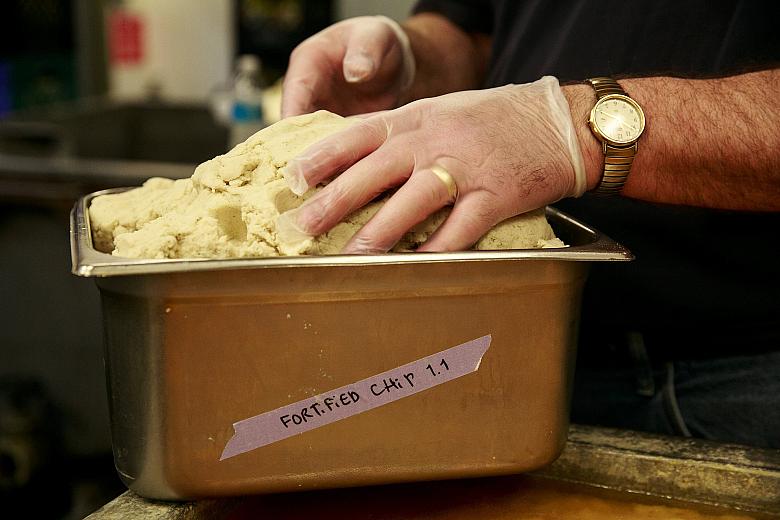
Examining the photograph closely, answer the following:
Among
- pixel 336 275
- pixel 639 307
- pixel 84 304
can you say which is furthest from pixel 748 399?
pixel 84 304

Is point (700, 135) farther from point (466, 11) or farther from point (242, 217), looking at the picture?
point (466, 11)

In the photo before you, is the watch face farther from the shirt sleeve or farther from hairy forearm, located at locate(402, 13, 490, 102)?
the shirt sleeve

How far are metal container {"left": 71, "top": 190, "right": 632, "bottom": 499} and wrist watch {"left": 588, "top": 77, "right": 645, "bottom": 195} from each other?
14cm

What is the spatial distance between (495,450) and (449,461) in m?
0.05

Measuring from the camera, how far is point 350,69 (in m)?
1.23

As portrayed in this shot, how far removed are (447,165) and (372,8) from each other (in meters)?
4.38

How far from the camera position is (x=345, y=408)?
78cm

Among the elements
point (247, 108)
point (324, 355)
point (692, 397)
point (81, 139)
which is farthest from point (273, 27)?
point (324, 355)

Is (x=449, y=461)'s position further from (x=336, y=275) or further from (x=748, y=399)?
(x=748, y=399)

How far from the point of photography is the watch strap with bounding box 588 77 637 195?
905 mm

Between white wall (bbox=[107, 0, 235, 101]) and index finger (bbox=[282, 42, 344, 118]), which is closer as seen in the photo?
index finger (bbox=[282, 42, 344, 118])

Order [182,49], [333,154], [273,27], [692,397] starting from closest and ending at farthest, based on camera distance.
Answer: [333,154] < [692,397] < [273,27] < [182,49]

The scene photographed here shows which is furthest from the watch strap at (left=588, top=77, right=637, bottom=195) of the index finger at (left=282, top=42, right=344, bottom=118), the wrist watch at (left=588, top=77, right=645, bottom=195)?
the index finger at (left=282, top=42, right=344, bottom=118)

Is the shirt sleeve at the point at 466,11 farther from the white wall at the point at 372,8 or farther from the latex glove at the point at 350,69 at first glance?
the white wall at the point at 372,8
